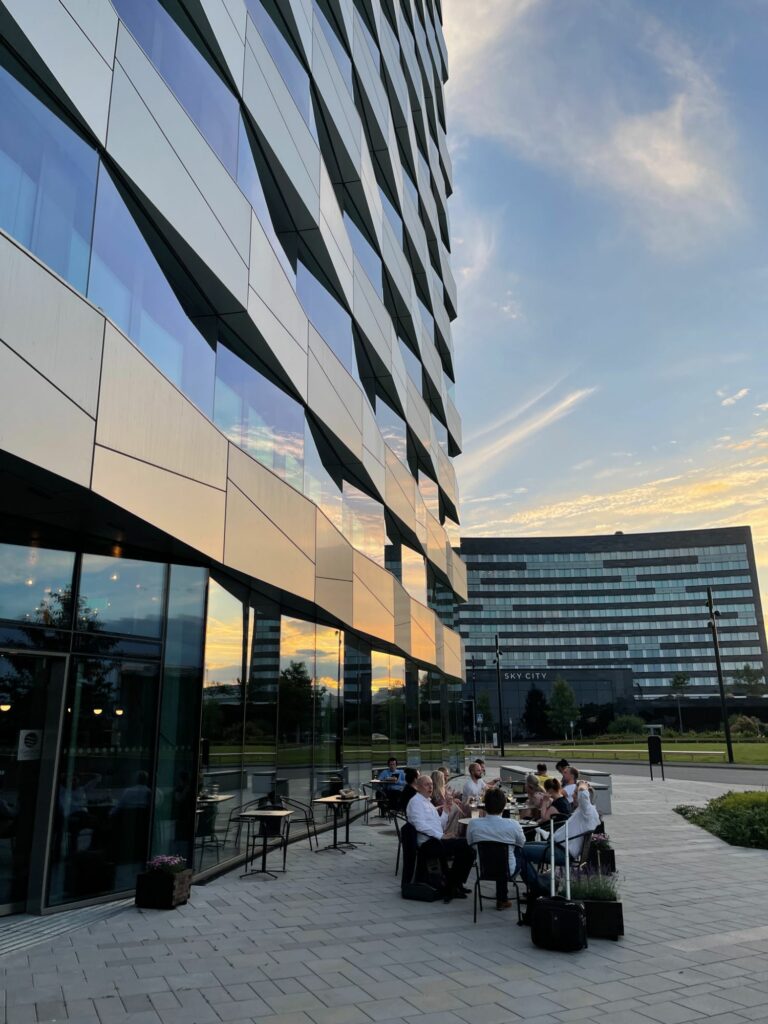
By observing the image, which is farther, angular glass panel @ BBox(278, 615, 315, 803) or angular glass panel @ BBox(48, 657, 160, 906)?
angular glass panel @ BBox(278, 615, 315, 803)

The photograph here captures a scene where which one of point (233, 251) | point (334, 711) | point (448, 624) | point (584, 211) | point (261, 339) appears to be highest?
point (584, 211)

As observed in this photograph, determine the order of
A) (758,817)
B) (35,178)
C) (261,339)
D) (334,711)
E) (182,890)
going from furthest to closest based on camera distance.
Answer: (334,711) → (758,817) → (261,339) → (182,890) → (35,178)

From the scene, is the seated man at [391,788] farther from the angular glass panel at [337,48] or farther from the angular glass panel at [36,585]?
the angular glass panel at [337,48]

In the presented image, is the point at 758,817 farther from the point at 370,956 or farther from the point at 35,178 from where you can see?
the point at 35,178

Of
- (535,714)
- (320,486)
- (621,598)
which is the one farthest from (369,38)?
(621,598)

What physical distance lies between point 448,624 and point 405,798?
23.0 metres

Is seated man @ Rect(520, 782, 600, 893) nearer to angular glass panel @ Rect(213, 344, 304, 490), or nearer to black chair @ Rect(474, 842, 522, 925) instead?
black chair @ Rect(474, 842, 522, 925)

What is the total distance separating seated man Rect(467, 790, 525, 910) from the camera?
28.7 ft

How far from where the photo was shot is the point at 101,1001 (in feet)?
18.8

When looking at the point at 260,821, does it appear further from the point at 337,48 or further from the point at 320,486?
the point at 337,48

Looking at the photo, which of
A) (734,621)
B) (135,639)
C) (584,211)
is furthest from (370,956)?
(734,621)

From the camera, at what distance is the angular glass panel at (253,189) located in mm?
12312

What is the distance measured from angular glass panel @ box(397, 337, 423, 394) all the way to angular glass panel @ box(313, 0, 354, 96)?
8.40 meters

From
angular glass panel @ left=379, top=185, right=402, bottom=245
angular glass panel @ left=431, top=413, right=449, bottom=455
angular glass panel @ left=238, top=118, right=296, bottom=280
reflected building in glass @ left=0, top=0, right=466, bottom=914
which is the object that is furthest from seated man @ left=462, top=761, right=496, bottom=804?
angular glass panel @ left=431, top=413, right=449, bottom=455
